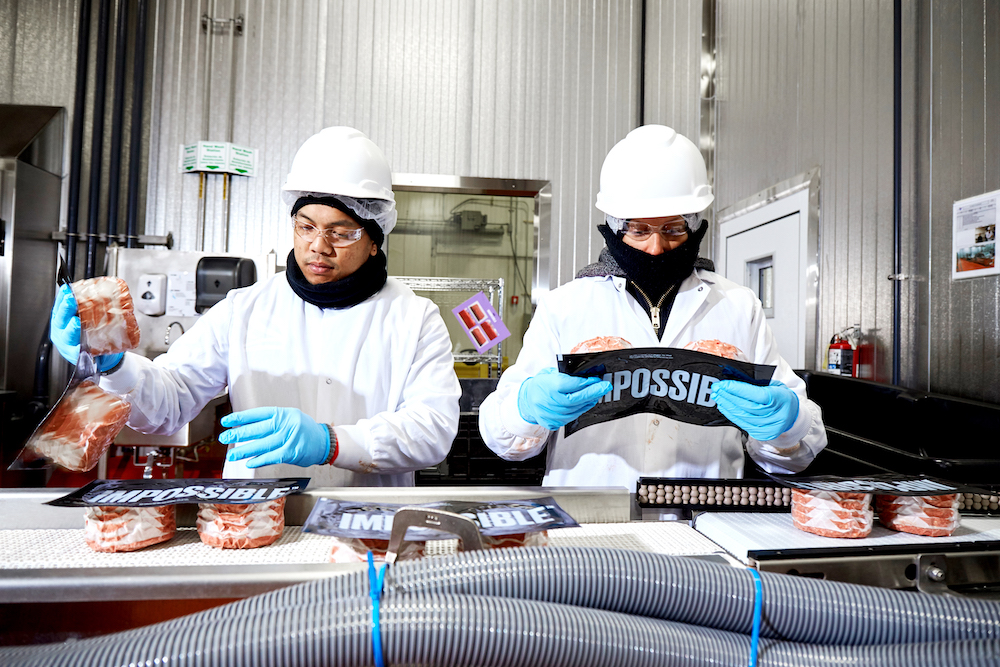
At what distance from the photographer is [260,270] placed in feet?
14.0

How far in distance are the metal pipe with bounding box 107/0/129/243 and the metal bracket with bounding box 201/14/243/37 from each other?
21.6 inches

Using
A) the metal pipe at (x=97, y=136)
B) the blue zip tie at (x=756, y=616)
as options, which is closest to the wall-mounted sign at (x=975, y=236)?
the blue zip tie at (x=756, y=616)

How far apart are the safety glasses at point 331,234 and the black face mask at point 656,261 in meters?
0.67

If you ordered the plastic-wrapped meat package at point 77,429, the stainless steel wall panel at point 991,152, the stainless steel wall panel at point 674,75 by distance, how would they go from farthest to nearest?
the stainless steel wall panel at point 674,75
the stainless steel wall panel at point 991,152
the plastic-wrapped meat package at point 77,429

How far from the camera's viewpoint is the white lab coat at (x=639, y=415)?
154 centimetres

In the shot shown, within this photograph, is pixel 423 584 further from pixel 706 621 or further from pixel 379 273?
pixel 379 273

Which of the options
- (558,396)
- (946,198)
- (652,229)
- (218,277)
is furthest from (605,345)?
(218,277)

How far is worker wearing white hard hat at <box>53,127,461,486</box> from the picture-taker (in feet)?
5.35

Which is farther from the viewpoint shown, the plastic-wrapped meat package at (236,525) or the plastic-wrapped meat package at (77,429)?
the plastic-wrapped meat package at (77,429)

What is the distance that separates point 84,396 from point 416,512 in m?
0.71

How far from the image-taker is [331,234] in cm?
166

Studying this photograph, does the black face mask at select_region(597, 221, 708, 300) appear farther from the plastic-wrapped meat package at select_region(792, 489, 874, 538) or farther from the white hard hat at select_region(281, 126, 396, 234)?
the plastic-wrapped meat package at select_region(792, 489, 874, 538)

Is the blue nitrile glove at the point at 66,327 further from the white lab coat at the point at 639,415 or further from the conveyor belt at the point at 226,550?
the white lab coat at the point at 639,415

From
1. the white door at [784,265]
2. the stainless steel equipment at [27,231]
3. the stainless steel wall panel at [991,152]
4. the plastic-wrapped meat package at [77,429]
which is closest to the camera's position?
the plastic-wrapped meat package at [77,429]
